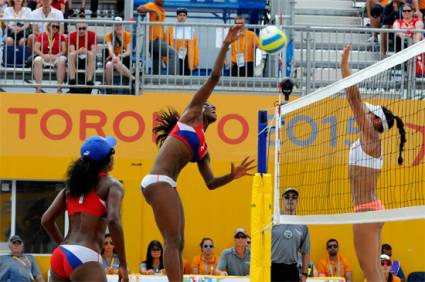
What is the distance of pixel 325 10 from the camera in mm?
21500

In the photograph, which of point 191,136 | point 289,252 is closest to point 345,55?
point 191,136

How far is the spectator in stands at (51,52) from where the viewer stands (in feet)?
57.0

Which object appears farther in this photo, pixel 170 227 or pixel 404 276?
pixel 404 276

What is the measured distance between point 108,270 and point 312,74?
13.7 feet

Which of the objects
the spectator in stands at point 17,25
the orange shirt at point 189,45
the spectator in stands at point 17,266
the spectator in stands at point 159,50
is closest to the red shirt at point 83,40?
the spectator in stands at point 17,25

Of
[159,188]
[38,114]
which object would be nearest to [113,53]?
[38,114]

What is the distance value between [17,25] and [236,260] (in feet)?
16.1

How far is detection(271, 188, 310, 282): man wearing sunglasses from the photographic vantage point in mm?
14945

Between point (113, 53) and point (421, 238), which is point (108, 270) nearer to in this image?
point (113, 53)

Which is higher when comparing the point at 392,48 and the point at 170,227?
the point at 392,48

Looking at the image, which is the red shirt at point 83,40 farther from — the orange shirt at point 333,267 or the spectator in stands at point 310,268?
the orange shirt at point 333,267

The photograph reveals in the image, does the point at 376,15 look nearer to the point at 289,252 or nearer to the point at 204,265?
the point at 204,265

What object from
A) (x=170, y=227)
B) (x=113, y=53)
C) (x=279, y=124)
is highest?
(x=113, y=53)

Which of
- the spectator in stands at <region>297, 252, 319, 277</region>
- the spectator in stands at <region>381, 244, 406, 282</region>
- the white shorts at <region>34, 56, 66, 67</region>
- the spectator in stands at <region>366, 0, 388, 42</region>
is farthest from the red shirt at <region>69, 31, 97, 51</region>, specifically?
the spectator in stands at <region>381, 244, 406, 282</region>
